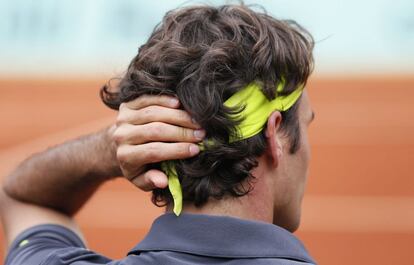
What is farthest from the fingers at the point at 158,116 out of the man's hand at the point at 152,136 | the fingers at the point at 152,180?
the fingers at the point at 152,180

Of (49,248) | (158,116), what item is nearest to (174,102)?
(158,116)

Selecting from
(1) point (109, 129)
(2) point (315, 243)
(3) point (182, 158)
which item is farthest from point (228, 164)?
(2) point (315, 243)

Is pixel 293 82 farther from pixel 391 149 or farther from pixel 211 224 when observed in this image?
pixel 391 149

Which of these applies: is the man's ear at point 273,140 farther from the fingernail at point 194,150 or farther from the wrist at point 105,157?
the wrist at point 105,157

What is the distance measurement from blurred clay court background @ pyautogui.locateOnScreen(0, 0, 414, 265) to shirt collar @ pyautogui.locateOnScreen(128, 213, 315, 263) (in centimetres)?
558

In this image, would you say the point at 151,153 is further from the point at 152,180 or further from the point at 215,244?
the point at 215,244

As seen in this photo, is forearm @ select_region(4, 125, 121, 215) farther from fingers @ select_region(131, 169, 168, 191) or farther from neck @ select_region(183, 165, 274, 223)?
neck @ select_region(183, 165, 274, 223)

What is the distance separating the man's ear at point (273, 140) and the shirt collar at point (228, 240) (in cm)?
17

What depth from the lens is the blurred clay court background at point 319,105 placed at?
8.04 m

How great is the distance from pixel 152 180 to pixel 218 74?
0.29 meters

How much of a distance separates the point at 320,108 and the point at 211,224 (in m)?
7.34

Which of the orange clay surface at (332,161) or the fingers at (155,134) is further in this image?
the orange clay surface at (332,161)

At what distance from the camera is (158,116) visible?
2.11m

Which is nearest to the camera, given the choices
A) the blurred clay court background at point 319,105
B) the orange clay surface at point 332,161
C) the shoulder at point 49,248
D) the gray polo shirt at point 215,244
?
the gray polo shirt at point 215,244
